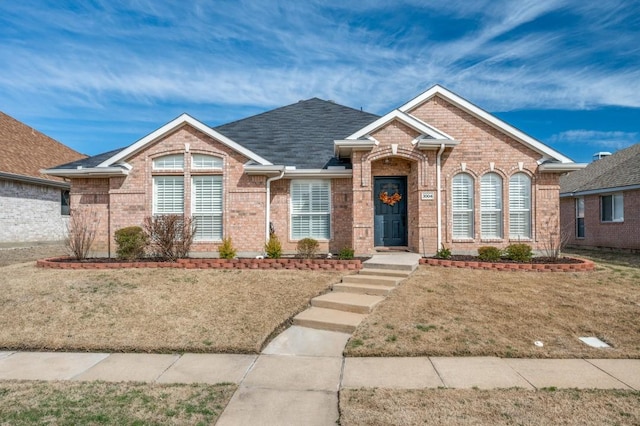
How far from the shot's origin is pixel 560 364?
4.65 meters

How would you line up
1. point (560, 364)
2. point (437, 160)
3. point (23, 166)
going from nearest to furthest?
point (560, 364) < point (437, 160) < point (23, 166)

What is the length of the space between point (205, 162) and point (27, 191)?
45.2 feet

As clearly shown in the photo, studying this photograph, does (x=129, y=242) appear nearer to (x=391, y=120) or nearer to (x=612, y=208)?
(x=391, y=120)

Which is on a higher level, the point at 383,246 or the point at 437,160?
the point at 437,160

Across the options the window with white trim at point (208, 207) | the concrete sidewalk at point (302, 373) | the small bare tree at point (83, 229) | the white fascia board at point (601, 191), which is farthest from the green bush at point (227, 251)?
the white fascia board at point (601, 191)

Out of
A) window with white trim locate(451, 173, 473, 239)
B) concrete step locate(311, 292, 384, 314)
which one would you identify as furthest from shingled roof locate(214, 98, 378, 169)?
concrete step locate(311, 292, 384, 314)

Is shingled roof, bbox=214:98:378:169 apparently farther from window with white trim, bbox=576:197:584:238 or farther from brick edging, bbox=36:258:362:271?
window with white trim, bbox=576:197:584:238

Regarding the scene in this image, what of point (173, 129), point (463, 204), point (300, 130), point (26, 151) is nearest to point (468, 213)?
point (463, 204)

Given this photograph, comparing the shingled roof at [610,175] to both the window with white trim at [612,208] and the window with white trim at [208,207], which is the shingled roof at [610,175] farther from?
the window with white trim at [208,207]

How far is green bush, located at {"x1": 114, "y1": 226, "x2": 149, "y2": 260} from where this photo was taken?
10.1 m

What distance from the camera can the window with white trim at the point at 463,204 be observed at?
38.5 ft

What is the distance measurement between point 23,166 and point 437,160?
20.3 metres

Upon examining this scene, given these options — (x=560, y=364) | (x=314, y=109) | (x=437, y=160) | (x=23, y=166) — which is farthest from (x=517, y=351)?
(x=23, y=166)

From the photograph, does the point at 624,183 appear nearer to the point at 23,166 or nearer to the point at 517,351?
the point at 517,351
